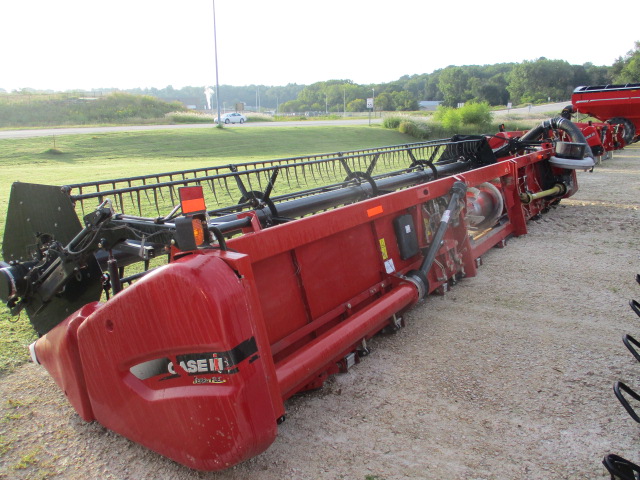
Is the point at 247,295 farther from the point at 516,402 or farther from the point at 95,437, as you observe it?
the point at 516,402

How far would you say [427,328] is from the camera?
3568mm

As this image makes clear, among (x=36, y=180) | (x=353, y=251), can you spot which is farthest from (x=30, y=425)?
(x=36, y=180)

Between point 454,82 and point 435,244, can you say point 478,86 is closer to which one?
point 454,82

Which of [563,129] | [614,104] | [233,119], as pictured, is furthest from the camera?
[233,119]

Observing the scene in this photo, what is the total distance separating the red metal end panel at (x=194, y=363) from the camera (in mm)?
1869

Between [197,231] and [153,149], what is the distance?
61.5 ft

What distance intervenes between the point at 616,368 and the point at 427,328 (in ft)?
3.89

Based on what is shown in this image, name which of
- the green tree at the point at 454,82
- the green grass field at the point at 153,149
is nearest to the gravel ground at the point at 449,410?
the green grass field at the point at 153,149

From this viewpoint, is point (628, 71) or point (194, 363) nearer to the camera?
point (194, 363)

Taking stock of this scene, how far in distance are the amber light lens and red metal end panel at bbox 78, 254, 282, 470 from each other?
10 cm

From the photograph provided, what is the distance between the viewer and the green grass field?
13142 mm

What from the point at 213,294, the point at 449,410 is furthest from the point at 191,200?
the point at 449,410

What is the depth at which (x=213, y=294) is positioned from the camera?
6.02 ft

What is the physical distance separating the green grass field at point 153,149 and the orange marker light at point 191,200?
6912mm
